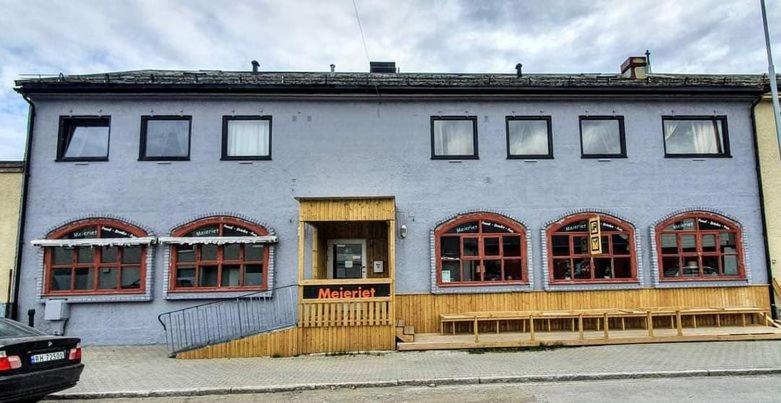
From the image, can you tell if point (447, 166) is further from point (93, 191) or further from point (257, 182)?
point (93, 191)

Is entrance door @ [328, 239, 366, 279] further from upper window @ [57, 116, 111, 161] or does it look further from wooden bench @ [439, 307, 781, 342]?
upper window @ [57, 116, 111, 161]

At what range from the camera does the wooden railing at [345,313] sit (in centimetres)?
1088

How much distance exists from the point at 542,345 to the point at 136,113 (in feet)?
35.8

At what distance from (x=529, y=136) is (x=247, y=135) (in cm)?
711

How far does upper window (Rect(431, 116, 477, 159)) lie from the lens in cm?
1316

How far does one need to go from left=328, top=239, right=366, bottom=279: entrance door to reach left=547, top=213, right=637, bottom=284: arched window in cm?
466

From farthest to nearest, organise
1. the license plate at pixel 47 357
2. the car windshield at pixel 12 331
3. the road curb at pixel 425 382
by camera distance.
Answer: the road curb at pixel 425 382 < the car windshield at pixel 12 331 < the license plate at pixel 47 357

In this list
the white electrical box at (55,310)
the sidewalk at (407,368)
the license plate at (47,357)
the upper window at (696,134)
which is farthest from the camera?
the upper window at (696,134)

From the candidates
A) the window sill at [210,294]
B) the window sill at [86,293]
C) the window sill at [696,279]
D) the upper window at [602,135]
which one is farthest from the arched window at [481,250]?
the window sill at [86,293]

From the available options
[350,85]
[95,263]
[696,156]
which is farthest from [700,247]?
[95,263]

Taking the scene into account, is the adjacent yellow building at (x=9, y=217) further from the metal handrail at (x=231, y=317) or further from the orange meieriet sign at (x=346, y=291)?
the orange meieriet sign at (x=346, y=291)

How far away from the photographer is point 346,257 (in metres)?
13.3

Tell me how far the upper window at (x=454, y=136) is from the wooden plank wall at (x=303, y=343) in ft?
15.6

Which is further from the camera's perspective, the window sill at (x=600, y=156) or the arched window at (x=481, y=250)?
the window sill at (x=600, y=156)
